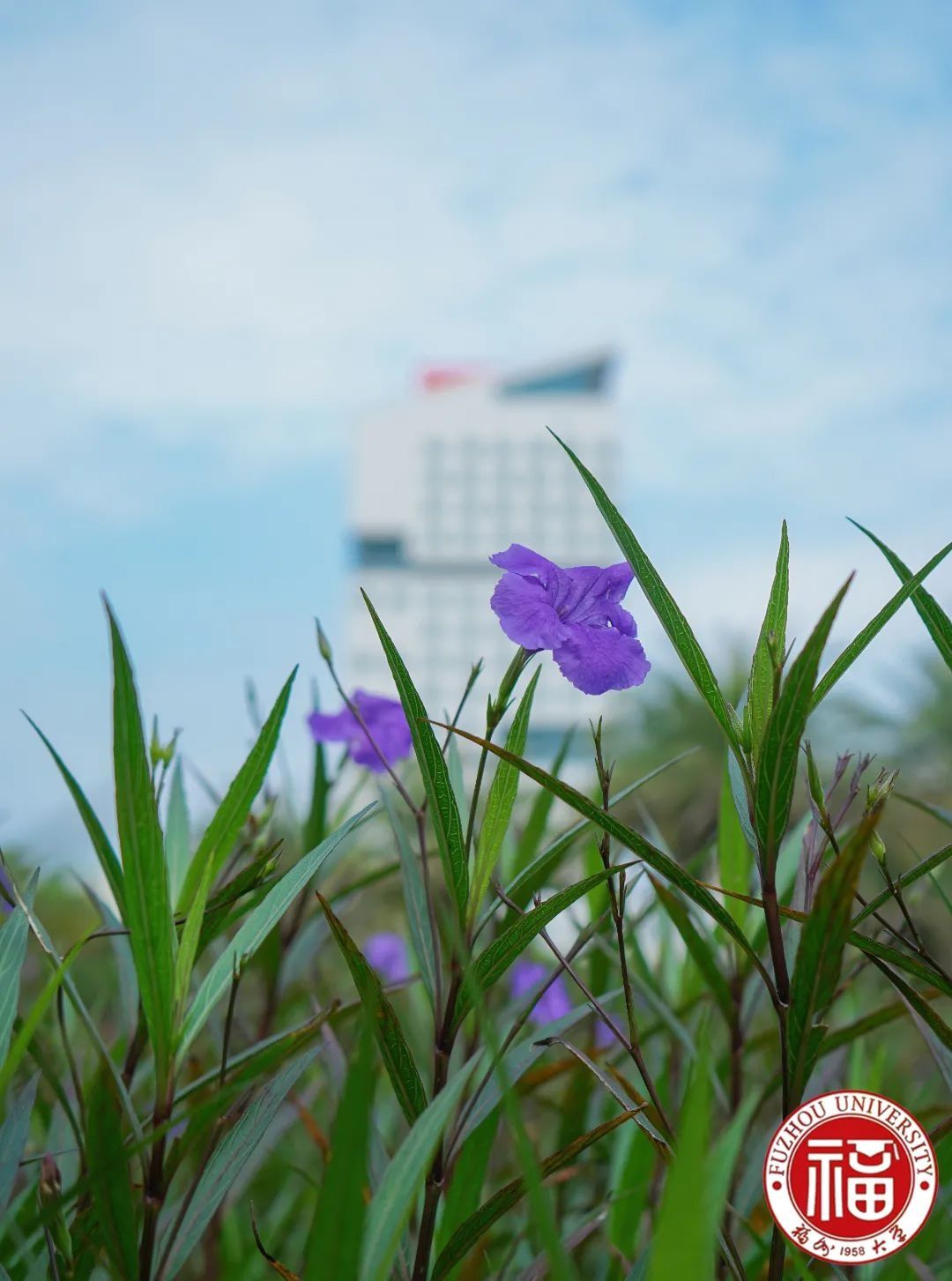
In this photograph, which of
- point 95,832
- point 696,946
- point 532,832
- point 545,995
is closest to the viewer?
point 95,832

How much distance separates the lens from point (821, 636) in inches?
15.4

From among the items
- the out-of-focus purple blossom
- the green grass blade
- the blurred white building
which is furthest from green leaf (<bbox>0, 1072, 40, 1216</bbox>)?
the blurred white building

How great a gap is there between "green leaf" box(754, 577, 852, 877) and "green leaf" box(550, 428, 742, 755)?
0.10 ft

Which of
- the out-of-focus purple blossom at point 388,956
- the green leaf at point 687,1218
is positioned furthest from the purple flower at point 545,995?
the green leaf at point 687,1218

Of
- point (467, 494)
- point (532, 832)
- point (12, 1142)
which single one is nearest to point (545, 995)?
point (532, 832)

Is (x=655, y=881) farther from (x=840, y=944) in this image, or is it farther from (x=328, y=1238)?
(x=328, y=1238)

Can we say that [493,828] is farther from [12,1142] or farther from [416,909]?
[12,1142]

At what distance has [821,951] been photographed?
412 mm

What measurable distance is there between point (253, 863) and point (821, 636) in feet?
1.00

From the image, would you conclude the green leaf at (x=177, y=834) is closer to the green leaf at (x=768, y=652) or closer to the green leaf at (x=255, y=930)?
the green leaf at (x=255, y=930)

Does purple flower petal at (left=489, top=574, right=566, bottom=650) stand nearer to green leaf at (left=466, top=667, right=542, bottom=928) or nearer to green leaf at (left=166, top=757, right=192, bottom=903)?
green leaf at (left=466, top=667, right=542, bottom=928)

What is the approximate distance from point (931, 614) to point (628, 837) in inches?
7.7

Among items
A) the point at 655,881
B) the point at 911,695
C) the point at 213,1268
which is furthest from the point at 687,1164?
the point at 911,695

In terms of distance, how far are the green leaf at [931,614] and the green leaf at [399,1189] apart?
30cm
